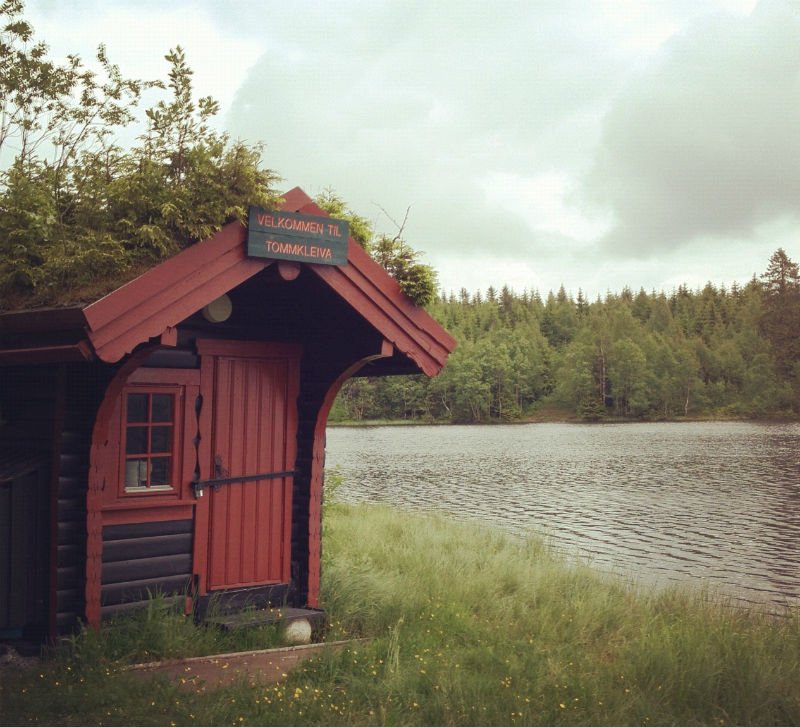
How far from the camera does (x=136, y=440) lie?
25.6 ft

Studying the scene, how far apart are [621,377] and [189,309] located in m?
105

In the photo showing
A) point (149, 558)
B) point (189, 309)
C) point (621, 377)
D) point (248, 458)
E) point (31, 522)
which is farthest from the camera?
point (621, 377)

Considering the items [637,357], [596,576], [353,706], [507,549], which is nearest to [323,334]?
[353,706]

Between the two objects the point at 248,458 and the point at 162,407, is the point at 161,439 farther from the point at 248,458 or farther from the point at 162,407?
the point at 248,458

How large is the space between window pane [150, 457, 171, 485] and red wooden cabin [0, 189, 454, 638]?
1 centimetres

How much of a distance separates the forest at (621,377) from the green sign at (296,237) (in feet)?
298

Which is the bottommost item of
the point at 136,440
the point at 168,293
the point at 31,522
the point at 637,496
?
the point at 637,496

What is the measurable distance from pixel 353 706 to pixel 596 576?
9102 mm

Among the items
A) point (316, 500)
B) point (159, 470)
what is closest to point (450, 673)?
point (316, 500)

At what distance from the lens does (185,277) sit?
6.90 m

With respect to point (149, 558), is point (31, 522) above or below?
above

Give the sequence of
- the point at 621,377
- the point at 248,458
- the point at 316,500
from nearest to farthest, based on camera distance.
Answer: the point at 248,458
the point at 316,500
the point at 621,377

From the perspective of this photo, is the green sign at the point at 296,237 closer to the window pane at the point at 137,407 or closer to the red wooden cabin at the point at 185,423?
the red wooden cabin at the point at 185,423

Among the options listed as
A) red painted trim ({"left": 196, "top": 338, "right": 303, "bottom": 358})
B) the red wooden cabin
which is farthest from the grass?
red painted trim ({"left": 196, "top": 338, "right": 303, "bottom": 358})
